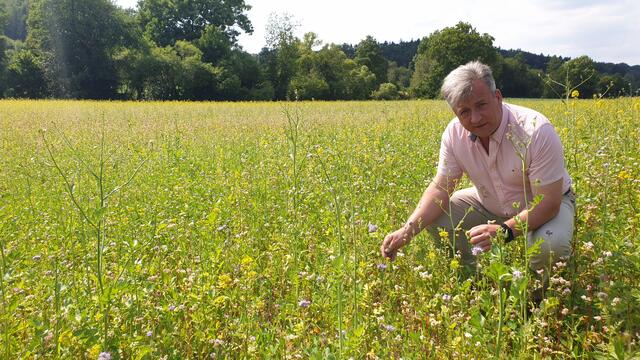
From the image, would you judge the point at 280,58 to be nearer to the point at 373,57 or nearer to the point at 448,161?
the point at 373,57

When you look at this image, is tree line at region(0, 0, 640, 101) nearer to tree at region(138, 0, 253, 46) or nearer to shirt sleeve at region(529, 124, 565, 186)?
tree at region(138, 0, 253, 46)

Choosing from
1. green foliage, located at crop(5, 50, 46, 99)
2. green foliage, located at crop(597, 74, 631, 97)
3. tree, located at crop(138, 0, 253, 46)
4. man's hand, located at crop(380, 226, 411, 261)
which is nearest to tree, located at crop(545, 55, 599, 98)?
green foliage, located at crop(597, 74, 631, 97)

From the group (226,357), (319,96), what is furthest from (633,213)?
(319,96)

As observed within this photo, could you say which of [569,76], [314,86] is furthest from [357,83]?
[569,76]

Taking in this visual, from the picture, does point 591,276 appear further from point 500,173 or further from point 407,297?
point 407,297

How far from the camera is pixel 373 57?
72812 mm

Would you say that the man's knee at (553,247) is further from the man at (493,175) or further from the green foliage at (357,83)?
the green foliage at (357,83)

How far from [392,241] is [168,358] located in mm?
1370

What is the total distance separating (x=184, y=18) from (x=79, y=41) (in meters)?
17.5

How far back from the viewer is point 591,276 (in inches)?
112

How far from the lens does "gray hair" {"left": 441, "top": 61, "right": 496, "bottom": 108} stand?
118 inches

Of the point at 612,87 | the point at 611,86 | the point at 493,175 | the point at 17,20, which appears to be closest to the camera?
the point at 493,175

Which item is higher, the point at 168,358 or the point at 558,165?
the point at 558,165

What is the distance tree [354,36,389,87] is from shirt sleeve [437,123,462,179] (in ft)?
230
